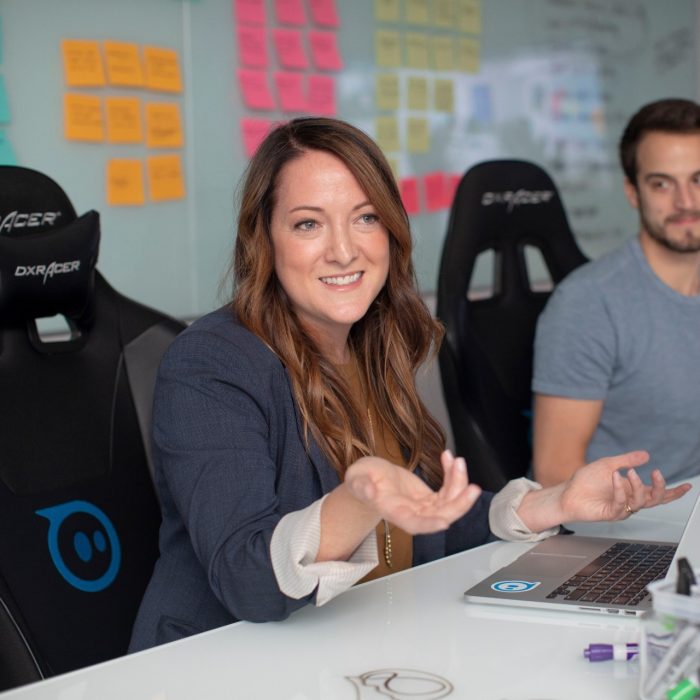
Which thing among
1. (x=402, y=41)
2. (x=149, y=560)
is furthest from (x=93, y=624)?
(x=402, y=41)

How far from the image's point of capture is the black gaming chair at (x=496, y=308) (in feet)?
7.23

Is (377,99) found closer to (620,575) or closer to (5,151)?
(5,151)

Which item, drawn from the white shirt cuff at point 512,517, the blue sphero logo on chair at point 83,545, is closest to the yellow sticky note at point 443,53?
the white shirt cuff at point 512,517

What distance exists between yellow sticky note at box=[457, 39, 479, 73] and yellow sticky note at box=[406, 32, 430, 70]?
0.14m

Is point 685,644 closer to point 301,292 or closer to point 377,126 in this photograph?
point 301,292

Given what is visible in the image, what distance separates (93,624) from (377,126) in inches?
80.8

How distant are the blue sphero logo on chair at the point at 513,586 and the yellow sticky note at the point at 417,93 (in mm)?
2252

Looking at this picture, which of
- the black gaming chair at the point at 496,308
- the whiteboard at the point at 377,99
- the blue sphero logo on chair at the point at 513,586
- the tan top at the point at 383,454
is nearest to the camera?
the blue sphero logo on chair at the point at 513,586

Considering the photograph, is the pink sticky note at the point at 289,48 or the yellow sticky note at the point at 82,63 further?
the pink sticky note at the point at 289,48

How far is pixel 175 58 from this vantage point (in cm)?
269

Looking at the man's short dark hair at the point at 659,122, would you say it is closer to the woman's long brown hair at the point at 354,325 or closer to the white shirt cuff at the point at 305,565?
the woman's long brown hair at the point at 354,325

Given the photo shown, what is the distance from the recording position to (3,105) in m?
2.37

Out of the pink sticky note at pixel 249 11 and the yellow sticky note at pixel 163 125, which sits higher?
the pink sticky note at pixel 249 11

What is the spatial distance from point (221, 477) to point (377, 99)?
2.17m
